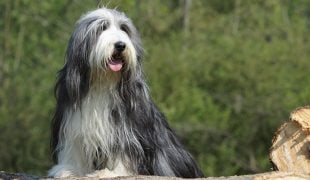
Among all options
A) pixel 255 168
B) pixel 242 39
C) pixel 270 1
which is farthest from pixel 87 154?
pixel 270 1

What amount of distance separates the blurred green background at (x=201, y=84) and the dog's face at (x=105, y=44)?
10803 mm

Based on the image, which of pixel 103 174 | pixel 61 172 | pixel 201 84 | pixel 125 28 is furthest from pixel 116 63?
pixel 201 84

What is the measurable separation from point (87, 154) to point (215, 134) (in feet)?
38.7

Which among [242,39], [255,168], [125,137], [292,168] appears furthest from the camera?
[242,39]

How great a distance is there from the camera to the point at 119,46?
7867 millimetres

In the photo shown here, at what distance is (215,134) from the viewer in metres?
19.8

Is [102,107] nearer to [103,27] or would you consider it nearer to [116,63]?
[116,63]

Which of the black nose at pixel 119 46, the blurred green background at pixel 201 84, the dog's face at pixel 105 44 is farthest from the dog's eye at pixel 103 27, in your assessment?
the blurred green background at pixel 201 84

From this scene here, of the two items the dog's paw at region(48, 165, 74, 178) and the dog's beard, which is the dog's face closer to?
the dog's beard

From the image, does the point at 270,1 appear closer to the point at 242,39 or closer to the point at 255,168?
the point at 242,39

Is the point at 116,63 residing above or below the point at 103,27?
below

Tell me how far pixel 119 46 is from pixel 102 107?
1.75 feet

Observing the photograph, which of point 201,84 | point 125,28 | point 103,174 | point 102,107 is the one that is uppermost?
point 201,84

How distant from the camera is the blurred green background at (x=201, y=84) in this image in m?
19.6
